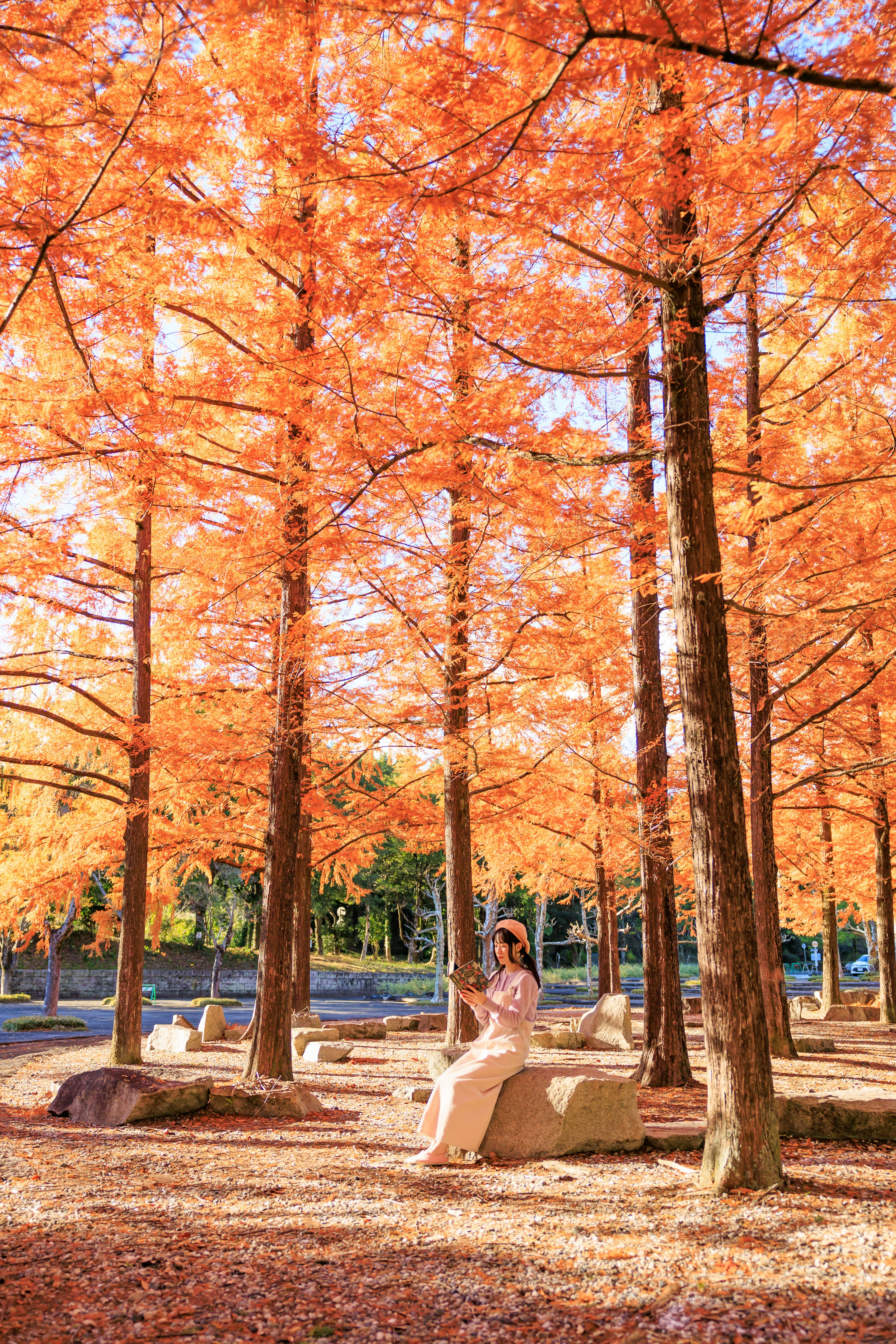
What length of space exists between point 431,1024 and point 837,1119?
12.5 m

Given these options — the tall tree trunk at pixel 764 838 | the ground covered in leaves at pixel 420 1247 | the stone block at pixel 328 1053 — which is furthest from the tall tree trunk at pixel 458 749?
the ground covered in leaves at pixel 420 1247

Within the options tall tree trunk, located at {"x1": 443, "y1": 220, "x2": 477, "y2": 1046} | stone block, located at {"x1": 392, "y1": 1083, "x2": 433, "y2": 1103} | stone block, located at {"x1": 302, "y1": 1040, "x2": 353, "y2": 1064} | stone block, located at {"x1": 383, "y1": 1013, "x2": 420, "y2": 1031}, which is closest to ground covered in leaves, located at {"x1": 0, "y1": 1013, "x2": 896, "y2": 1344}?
stone block, located at {"x1": 392, "y1": 1083, "x2": 433, "y2": 1103}

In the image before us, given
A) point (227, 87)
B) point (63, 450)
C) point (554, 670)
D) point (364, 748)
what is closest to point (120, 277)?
point (227, 87)

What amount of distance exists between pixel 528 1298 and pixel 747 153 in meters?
5.25

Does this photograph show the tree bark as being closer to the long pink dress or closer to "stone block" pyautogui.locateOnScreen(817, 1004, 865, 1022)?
the long pink dress

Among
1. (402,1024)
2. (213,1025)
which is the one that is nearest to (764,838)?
(402,1024)

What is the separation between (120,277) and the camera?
6.40 m

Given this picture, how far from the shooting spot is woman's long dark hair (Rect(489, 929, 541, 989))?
633 cm

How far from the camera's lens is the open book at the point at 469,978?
20.7 feet

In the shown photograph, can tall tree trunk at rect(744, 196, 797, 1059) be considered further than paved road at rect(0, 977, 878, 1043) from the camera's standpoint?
No

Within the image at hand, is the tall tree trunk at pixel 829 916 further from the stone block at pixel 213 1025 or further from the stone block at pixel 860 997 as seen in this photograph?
the stone block at pixel 213 1025

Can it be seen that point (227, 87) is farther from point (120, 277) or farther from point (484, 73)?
point (484, 73)

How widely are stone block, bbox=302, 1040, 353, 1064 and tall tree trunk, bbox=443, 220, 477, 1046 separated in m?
2.22

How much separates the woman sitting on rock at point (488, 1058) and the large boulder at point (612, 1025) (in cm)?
790
